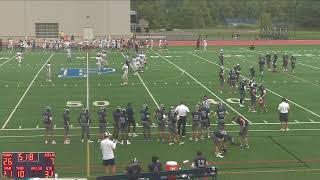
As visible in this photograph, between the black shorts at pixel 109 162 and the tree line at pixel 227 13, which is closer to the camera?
the black shorts at pixel 109 162

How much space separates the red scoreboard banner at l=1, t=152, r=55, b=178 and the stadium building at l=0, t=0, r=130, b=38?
173 ft

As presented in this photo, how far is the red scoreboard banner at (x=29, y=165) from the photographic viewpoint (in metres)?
12.1

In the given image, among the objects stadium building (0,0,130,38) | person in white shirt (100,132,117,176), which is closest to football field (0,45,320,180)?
person in white shirt (100,132,117,176)

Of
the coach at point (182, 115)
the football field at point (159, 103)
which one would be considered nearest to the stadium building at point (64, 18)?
the football field at point (159, 103)

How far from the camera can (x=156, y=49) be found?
54531 millimetres

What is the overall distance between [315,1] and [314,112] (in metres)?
75.7

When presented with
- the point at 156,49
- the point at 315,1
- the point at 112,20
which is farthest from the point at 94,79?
the point at 315,1

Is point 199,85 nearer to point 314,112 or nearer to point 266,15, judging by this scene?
point 314,112

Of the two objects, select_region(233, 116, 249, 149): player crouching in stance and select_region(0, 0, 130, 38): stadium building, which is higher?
select_region(0, 0, 130, 38): stadium building

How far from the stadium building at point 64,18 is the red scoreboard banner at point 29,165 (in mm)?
52646

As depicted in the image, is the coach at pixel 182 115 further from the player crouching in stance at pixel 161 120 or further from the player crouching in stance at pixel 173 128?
the player crouching in stance at pixel 161 120

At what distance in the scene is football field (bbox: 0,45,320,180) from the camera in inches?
651

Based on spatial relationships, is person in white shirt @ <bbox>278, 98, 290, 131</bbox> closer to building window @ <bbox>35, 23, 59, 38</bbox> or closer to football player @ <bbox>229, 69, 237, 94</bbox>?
football player @ <bbox>229, 69, 237, 94</bbox>

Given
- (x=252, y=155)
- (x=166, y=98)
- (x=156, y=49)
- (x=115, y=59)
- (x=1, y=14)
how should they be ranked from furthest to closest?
(x=1, y=14) → (x=156, y=49) → (x=115, y=59) → (x=166, y=98) → (x=252, y=155)
